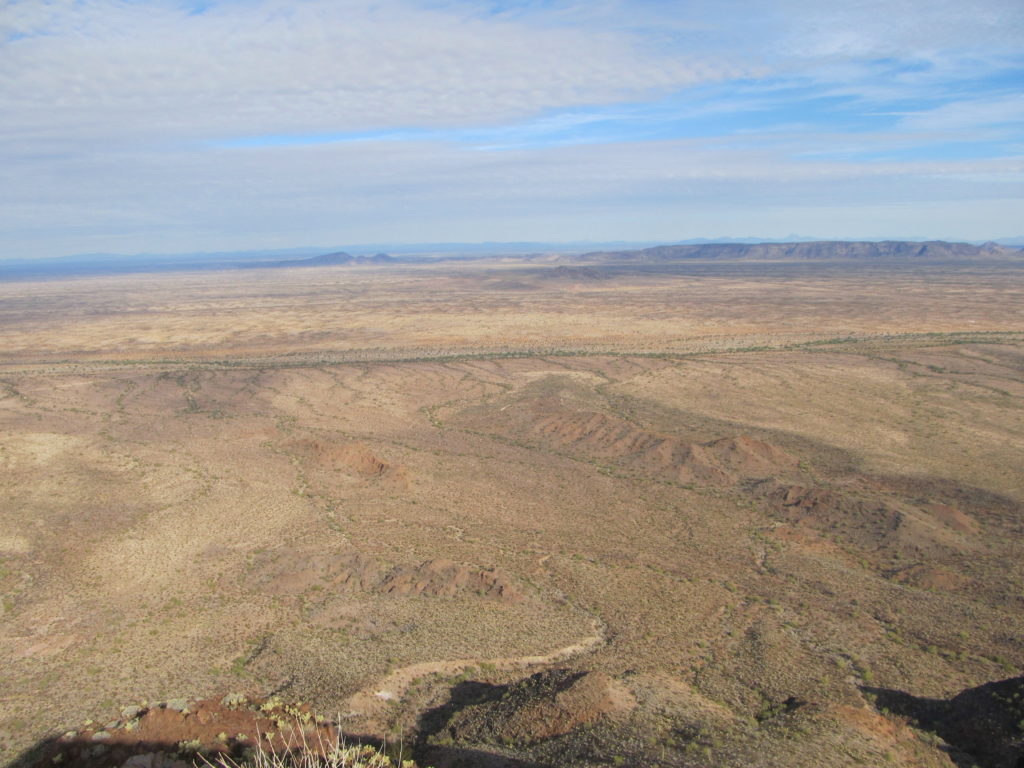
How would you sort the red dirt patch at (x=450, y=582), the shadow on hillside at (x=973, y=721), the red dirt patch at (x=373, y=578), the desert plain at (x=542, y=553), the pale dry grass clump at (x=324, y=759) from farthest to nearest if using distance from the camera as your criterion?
the red dirt patch at (x=373, y=578) < the red dirt patch at (x=450, y=582) < the desert plain at (x=542, y=553) < the shadow on hillside at (x=973, y=721) < the pale dry grass clump at (x=324, y=759)

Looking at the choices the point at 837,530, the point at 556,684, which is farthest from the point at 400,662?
the point at 837,530

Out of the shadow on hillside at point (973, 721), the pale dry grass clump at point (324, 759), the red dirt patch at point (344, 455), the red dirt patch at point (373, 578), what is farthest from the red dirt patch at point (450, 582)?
the red dirt patch at point (344, 455)

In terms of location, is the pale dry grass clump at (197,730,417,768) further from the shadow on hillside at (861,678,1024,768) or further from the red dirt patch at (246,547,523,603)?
the shadow on hillside at (861,678,1024,768)

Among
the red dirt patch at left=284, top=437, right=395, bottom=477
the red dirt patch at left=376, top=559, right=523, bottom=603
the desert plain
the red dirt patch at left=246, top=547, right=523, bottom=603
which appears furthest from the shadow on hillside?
the red dirt patch at left=284, top=437, right=395, bottom=477

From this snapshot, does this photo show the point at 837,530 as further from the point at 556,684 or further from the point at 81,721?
the point at 81,721

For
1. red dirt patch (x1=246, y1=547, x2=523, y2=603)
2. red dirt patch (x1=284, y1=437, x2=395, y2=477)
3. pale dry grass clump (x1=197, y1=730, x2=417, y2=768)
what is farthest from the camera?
red dirt patch (x1=284, y1=437, x2=395, y2=477)

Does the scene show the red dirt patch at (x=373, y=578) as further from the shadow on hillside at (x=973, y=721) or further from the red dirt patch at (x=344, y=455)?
the shadow on hillside at (x=973, y=721)

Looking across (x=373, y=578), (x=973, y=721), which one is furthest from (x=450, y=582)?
(x=973, y=721)

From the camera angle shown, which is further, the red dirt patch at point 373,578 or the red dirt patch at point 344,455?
the red dirt patch at point 344,455
